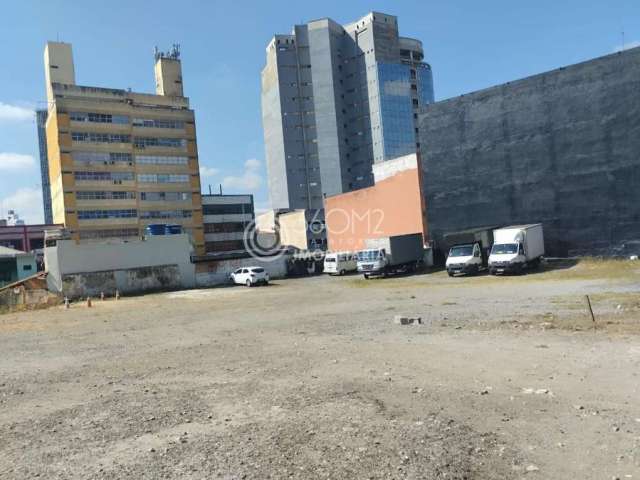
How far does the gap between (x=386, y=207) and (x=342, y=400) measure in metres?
43.5

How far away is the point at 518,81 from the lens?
40.8 m

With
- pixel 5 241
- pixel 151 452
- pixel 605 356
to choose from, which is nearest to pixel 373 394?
pixel 151 452

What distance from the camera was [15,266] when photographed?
57.8 metres

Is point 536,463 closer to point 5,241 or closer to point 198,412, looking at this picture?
point 198,412

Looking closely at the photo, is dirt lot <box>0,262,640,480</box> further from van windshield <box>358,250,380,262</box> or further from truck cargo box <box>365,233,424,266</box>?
truck cargo box <box>365,233,424,266</box>

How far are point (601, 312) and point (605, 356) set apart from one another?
20.0 feet

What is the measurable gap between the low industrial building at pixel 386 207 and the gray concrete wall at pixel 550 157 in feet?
4.60

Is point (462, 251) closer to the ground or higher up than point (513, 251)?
higher up

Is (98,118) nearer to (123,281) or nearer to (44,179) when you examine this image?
(123,281)

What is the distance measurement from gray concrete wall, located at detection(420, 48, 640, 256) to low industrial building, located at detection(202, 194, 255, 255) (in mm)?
49522

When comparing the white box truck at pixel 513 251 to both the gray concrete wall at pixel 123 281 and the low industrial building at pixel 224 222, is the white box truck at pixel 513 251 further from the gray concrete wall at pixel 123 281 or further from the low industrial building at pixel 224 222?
the low industrial building at pixel 224 222

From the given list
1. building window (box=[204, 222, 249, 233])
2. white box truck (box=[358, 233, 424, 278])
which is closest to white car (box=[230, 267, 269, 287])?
white box truck (box=[358, 233, 424, 278])

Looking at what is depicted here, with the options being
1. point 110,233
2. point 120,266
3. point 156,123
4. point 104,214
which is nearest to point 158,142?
point 156,123

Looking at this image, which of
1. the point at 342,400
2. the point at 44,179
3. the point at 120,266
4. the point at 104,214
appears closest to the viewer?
the point at 342,400
